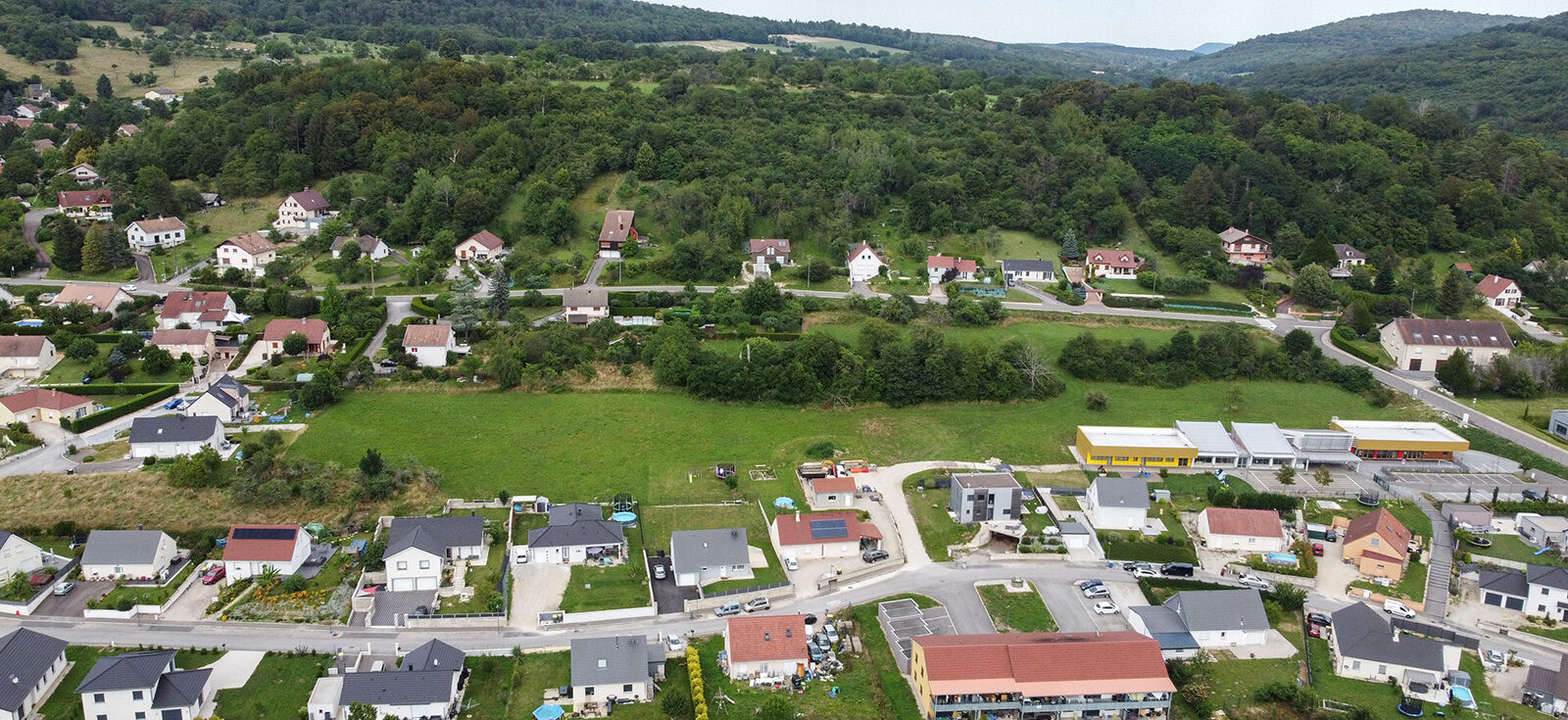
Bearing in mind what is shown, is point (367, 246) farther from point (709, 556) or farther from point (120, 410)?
point (709, 556)

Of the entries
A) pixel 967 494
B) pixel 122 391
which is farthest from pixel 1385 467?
pixel 122 391

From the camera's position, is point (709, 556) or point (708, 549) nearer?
point (709, 556)

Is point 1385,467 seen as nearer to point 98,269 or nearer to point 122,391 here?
point 122,391

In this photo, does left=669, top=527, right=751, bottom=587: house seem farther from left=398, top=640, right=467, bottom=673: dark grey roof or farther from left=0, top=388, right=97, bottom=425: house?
left=0, top=388, right=97, bottom=425: house

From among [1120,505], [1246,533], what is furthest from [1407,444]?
[1120,505]

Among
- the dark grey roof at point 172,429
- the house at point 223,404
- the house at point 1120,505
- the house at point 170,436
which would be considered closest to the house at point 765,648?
the house at point 1120,505
